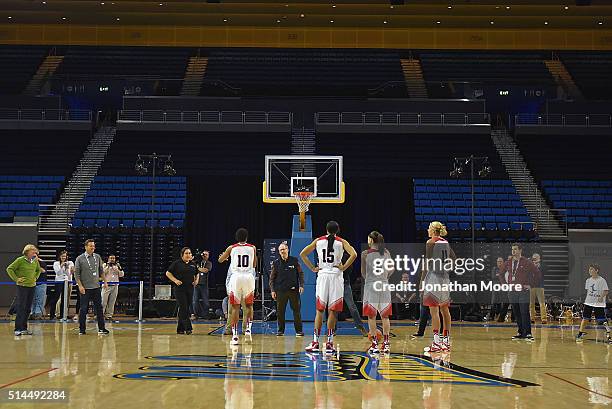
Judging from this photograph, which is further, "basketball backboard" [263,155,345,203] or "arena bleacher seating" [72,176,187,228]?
"arena bleacher seating" [72,176,187,228]

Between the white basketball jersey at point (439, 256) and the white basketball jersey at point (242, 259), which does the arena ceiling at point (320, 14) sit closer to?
the white basketball jersey at point (242, 259)

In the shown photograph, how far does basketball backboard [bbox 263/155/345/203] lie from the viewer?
17984mm

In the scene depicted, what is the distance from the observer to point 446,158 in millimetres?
26891

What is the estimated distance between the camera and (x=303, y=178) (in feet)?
60.1

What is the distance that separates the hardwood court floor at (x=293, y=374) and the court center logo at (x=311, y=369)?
11 mm

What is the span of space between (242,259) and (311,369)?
3565 mm

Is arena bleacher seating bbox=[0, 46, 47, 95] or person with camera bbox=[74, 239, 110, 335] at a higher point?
arena bleacher seating bbox=[0, 46, 47, 95]

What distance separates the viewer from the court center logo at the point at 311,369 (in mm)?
6668

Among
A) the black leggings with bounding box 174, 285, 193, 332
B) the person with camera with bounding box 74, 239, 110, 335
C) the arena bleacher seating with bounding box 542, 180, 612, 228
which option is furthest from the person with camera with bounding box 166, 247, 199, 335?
the arena bleacher seating with bounding box 542, 180, 612, 228

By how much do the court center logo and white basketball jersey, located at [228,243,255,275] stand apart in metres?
2.03

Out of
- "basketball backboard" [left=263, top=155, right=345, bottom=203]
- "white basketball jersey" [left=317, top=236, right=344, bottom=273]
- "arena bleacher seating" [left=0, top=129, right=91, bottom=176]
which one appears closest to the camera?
"white basketball jersey" [left=317, top=236, right=344, bottom=273]

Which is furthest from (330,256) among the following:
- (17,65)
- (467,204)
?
(17,65)

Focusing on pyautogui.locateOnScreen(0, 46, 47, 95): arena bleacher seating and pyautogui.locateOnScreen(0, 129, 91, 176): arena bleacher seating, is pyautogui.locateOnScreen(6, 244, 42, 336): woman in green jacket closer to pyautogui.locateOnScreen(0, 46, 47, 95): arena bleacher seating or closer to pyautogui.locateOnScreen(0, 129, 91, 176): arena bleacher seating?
pyautogui.locateOnScreen(0, 129, 91, 176): arena bleacher seating

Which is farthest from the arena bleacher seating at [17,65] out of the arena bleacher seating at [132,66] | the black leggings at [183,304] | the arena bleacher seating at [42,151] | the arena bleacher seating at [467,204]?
the black leggings at [183,304]
